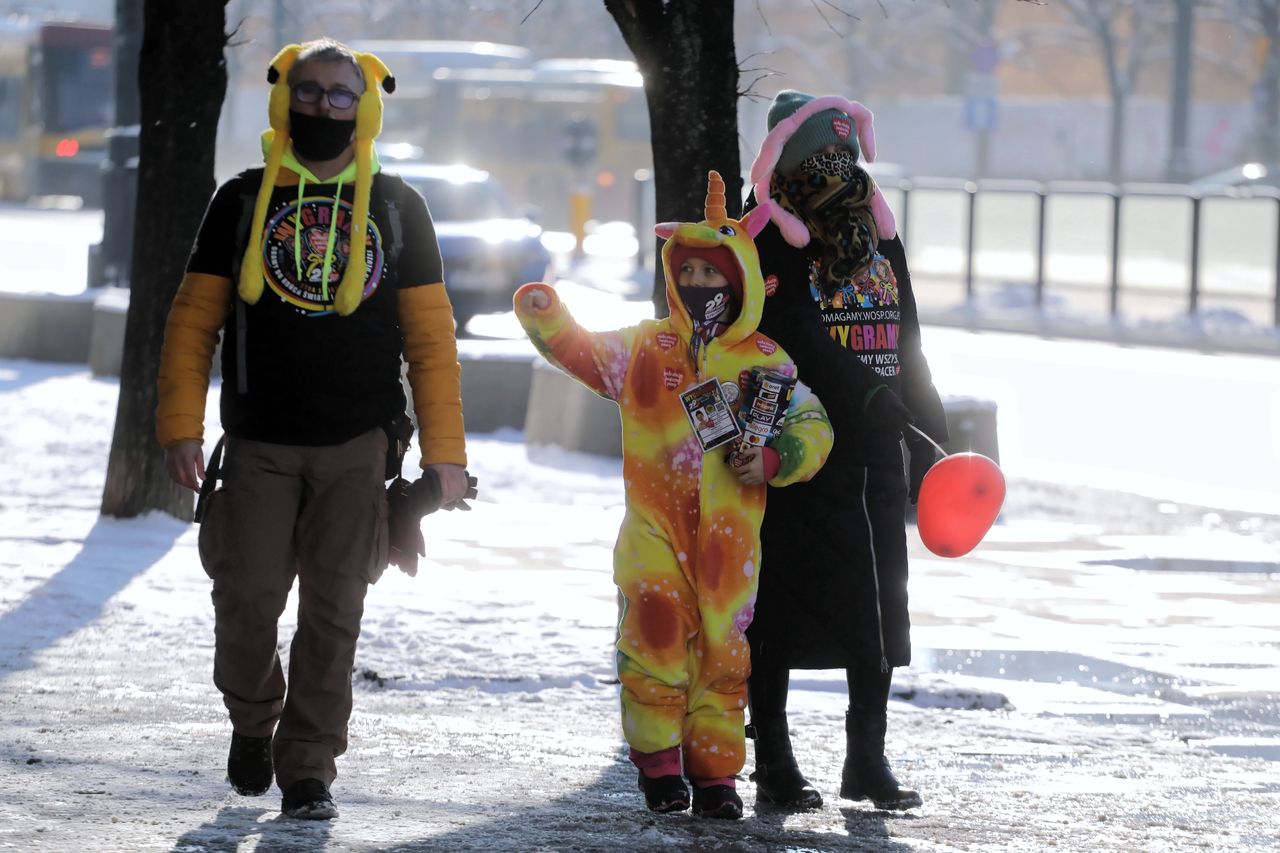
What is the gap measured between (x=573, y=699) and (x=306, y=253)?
214 cm

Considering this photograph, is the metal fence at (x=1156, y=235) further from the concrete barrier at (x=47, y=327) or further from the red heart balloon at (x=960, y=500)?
the red heart balloon at (x=960, y=500)

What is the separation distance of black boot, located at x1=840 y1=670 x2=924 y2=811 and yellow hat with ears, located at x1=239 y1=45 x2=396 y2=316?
140 centimetres

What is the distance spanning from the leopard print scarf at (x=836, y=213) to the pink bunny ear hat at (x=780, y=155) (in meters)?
0.04

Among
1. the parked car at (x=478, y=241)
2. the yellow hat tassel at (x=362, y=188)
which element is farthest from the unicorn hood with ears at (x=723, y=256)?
the parked car at (x=478, y=241)

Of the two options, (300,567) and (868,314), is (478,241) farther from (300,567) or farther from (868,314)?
(300,567)

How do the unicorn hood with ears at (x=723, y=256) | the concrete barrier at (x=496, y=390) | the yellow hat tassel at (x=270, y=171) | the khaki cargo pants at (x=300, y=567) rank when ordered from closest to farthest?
the yellow hat tassel at (x=270, y=171)
the khaki cargo pants at (x=300, y=567)
the unicorn hood with ears at (x=723, y=256)
the concrete barrier at (x=496, y=390)

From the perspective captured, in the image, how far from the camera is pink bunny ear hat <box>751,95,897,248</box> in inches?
188

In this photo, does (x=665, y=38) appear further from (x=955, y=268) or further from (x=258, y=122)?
(x=258, y=122)

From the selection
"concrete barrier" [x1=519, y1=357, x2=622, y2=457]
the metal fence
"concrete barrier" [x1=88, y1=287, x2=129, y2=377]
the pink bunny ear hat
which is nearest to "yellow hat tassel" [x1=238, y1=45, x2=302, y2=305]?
the pink bunny ear hat

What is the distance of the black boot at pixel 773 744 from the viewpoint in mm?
4836

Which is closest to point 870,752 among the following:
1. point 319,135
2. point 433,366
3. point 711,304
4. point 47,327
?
point 711,304

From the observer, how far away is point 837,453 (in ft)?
15.8

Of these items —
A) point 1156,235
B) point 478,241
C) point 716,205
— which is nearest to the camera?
point 716,205

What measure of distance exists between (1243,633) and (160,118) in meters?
4.30
